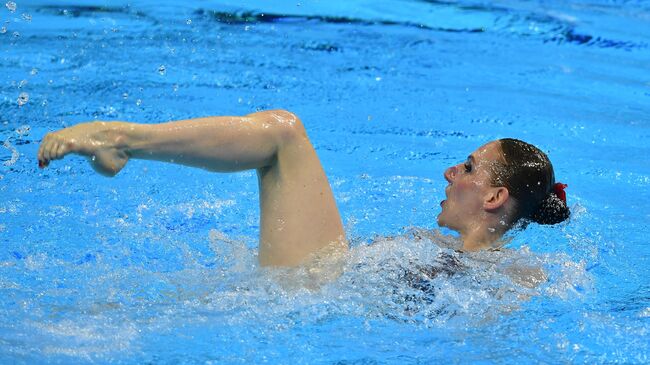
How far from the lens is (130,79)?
5.43 meters

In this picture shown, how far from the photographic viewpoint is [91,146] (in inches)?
102

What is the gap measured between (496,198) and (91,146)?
138 centimetres

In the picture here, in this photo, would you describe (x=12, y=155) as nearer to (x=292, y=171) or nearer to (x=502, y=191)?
(x=292, y=171)

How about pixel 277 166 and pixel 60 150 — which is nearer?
pixel 60 150

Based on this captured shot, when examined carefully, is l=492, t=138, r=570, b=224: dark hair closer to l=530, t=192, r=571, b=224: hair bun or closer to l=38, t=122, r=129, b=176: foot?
l=530, t=192, r=571, b=224: hair bun

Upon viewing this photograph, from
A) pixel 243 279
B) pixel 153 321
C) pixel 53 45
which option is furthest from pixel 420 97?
pixel 153 321

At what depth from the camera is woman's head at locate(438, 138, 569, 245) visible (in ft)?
10.5

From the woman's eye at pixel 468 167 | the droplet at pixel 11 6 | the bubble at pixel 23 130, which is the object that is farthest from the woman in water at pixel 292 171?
the droplet at pixel 11 6

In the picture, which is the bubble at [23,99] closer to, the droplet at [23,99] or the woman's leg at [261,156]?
the droplet at [23,99]

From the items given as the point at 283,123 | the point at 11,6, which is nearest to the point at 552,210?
the point at 283,123

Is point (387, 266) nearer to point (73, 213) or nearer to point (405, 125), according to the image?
point (73, 213)

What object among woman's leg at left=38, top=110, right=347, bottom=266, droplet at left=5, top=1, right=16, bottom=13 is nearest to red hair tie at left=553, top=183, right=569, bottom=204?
woman's leg at left=38, top=110, right=347, bottom=266

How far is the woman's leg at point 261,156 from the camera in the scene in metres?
2.63

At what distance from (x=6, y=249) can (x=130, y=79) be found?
2133 mm
